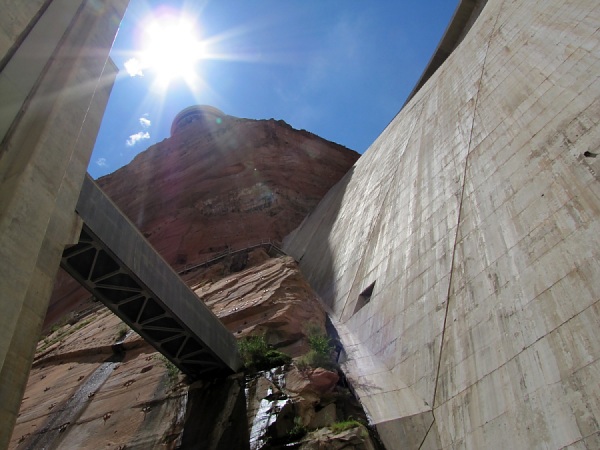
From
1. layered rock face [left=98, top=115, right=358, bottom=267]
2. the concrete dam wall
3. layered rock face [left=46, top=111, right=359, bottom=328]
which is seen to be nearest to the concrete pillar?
the concrete dam wall

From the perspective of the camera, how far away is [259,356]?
11.0m

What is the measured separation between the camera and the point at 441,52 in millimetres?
27719

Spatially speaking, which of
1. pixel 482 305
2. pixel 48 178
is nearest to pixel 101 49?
pixel 48 178

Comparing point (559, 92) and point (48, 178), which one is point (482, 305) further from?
point (48, 178)

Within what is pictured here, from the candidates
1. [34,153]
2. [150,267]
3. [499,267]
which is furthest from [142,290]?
[499,267]

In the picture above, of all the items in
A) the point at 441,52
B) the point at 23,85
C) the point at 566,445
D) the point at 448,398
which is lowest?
the point at 566,445

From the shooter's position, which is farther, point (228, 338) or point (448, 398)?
point (228, 338)

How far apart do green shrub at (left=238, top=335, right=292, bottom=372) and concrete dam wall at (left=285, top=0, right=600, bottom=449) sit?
4.93 ft

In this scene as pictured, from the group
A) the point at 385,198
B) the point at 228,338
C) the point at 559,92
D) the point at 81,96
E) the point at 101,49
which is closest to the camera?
the point at 81,96

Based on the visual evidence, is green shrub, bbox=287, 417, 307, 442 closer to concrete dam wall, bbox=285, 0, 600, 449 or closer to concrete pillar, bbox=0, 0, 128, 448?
concrete dam wall, bbox=285, 0, 600, 449

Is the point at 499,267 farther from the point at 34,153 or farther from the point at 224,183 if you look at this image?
the point at 224,183

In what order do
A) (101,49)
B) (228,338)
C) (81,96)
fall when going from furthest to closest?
(228,338) → (101,49) → (81,96)

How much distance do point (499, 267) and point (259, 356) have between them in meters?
5.93

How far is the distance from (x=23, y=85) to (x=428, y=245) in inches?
281
